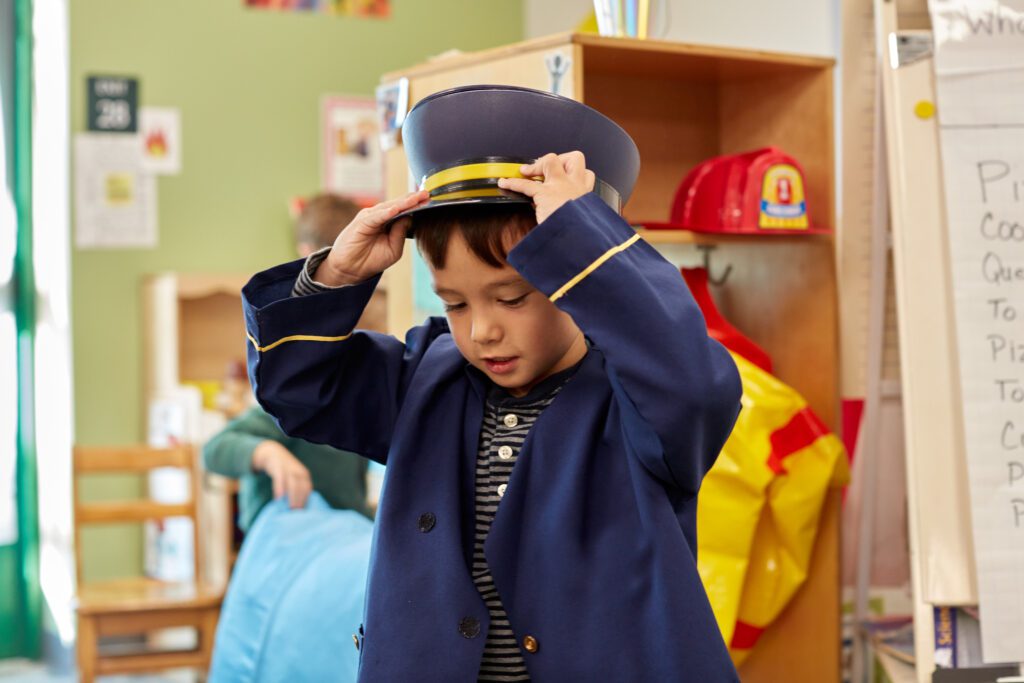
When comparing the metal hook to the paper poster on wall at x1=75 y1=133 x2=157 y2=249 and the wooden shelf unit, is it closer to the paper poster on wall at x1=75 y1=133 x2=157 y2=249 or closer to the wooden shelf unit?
the wooden shelf unit

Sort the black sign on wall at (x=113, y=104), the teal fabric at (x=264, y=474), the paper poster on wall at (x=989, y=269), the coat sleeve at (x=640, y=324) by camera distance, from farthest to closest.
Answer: the black sign on wall at (x=113, y=104) → the teal fabric at (x=264, y=474) → the paper poster on wall at (x=989, y=269) → the coat sleeve at (x=640, y=324)

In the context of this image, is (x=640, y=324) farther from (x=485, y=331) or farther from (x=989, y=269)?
(x=989, y=269)

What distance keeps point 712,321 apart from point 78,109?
8.62 feet

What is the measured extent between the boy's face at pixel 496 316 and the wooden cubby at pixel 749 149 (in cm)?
104

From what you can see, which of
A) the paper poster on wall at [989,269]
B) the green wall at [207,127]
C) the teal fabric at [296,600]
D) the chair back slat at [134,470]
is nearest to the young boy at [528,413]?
the teal fabric at [296,600]

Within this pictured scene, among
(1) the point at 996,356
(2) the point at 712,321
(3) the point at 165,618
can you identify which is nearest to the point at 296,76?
(3) the point at 165,618

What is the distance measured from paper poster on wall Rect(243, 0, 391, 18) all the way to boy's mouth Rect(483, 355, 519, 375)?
11.4 feet

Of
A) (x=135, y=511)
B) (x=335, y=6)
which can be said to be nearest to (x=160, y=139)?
(x=335, y=6)

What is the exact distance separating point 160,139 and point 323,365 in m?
3.18

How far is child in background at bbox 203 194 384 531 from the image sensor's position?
7.82 ft

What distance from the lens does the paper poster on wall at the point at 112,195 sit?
4.05m

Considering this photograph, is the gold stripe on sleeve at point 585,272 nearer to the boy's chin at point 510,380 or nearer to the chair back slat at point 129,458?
the boy's chin at point 510,380

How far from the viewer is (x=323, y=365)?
1206mm

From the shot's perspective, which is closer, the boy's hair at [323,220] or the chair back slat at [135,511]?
the boy's hair at [323,220]
